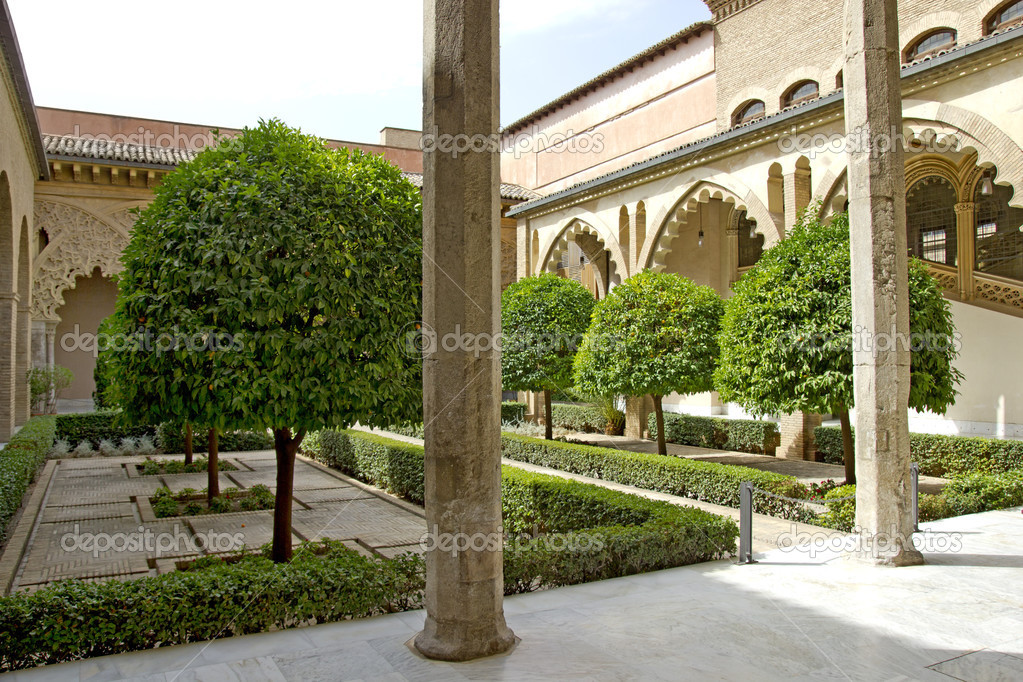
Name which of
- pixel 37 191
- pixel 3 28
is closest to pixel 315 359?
pixel 3 28

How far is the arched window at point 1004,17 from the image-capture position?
12.8m

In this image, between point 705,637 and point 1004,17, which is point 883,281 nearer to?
point 705,637

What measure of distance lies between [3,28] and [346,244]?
326 inches

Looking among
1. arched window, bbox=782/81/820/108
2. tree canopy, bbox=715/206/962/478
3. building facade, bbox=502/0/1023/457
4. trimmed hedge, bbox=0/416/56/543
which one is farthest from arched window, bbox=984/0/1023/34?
trimmed hedge, bbox=0/416/56/543

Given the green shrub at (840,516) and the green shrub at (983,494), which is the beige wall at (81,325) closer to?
the green shrub at (840,516)

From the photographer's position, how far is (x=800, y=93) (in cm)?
1698

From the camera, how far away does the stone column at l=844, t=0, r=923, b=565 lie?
5387 mm

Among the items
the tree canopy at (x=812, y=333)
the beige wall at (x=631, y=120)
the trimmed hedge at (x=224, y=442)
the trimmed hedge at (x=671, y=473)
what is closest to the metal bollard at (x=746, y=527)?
the trimmed hedge at (x=671, y=473)

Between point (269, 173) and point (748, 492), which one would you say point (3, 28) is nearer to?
point (269, 173)

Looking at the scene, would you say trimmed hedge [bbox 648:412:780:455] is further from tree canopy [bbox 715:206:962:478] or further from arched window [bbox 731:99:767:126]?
arched window [bbox 731:99:767:126]

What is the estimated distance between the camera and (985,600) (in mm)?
4656

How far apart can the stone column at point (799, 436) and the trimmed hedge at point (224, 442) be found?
9844 mm

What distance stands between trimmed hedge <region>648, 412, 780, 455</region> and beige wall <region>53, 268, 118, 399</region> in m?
15.5

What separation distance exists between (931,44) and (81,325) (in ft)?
72.3
